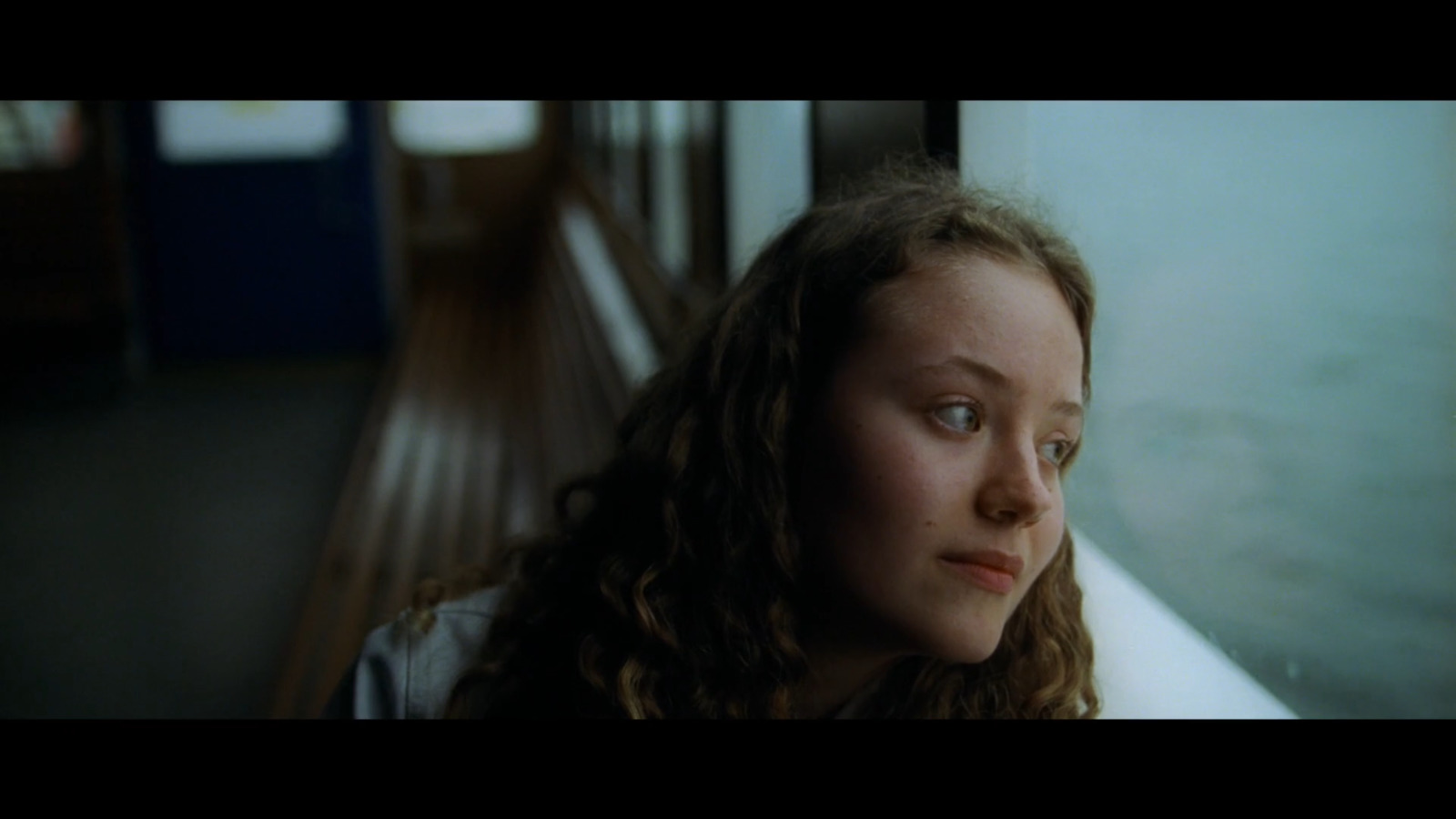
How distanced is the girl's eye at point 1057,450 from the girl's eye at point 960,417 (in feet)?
0.23

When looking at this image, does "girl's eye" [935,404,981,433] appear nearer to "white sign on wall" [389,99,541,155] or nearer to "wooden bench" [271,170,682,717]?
"wooden bench" [271,170,682,717]

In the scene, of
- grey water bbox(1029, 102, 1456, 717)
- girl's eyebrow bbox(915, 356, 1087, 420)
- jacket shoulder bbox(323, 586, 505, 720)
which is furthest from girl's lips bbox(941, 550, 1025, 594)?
jacket shoulder bbox(323, 586, 505, 720)

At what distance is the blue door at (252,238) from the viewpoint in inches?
268

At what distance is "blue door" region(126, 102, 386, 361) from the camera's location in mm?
6805

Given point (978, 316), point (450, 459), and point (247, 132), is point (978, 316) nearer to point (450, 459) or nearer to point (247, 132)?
point (450, 459)

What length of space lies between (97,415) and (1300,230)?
5.94 metres

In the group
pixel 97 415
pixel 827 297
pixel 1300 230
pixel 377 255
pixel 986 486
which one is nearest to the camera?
pixel 986 486

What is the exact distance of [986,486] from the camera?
33.1 inches

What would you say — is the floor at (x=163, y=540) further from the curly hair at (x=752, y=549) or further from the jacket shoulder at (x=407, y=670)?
the curly hair at (x=752, y=549)

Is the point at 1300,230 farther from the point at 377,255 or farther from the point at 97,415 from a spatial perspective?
the point at 377,255

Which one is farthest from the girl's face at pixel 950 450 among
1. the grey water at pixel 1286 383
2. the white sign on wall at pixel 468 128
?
the white sign on wall at pixel 468 128

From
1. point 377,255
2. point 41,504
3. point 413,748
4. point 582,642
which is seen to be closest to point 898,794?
point 413,748

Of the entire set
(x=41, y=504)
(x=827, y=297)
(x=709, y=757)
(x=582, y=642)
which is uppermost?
(x=827, y=297)
